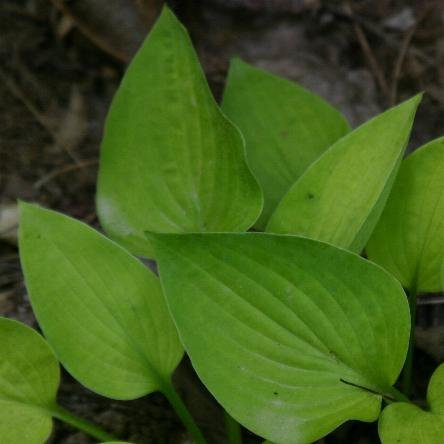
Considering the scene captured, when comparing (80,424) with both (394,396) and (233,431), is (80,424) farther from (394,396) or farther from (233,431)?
(394,396)

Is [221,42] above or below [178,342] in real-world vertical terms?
above

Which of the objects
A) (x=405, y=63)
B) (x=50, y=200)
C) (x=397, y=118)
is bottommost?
(x=50, y=200)

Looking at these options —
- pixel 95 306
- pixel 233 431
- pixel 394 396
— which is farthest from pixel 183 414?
pixel 394 396

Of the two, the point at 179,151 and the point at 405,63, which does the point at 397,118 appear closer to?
the point at 179,151

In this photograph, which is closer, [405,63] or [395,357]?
[395,357]

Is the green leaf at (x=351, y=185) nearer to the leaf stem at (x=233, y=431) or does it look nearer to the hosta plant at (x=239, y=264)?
the hosta plant at (x=239, y=264)

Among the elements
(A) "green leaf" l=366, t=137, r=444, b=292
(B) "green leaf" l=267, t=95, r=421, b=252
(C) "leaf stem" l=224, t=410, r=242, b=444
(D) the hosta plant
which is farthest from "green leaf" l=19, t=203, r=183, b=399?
(A) "green leaf" l=366, t=137, r=444, b=292

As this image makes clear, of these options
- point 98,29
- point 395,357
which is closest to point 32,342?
point 395,357
